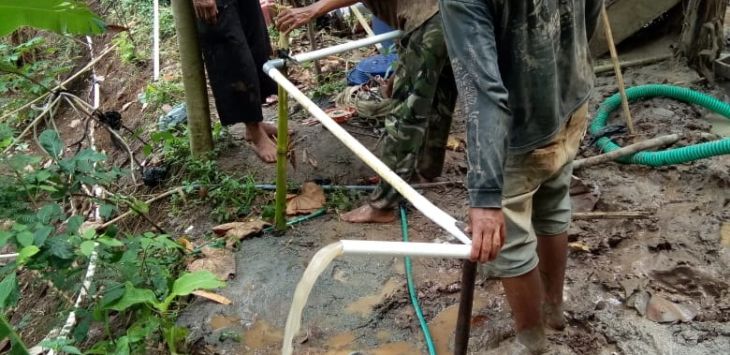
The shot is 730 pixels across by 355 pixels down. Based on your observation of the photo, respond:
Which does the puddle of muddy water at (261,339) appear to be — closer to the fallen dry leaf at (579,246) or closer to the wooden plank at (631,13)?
→ the fallen dry leaf at (579,246)

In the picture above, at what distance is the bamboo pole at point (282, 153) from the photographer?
2.89 m

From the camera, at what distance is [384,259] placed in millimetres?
3189

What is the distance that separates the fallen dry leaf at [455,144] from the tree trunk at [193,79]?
1.60 m

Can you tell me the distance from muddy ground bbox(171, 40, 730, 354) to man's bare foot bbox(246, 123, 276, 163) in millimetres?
645

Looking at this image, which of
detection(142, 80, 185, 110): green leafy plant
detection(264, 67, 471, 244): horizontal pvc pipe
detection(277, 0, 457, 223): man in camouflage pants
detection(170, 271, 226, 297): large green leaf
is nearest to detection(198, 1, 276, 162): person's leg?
detection(277, 0, 457, 223): man in camouflage pants

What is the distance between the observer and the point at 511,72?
192 cm

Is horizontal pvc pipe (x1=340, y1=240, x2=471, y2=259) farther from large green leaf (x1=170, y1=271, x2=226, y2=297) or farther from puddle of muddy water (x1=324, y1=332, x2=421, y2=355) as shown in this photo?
puddle of muddy water (x1=324, y1=332, x2=421, y2=355)

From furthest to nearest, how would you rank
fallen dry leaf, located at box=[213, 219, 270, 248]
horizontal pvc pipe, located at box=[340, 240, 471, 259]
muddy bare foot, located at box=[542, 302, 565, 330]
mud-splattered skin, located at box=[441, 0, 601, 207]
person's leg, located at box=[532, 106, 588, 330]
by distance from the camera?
1. fallen dry leaf, located at box=[213, 219, 270, 248]
2. muddy bare foot, located at box=[542, 302, 565, 330]
3. person's leg, located at box=[532, 106, 588, 330]
4. mud-splattered skin, located at box=[441, 0, 601, 207]
5. horizontal pvc pipe, located at box=[340, 240, 471, 259]

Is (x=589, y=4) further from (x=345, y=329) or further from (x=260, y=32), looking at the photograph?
(x=260, y=32)

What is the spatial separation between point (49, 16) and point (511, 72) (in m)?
1.95

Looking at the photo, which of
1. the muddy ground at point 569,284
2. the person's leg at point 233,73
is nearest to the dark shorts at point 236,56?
the person's leg at point 233,73

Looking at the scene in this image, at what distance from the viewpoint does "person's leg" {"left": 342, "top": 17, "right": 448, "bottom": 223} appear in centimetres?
308

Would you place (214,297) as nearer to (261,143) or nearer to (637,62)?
(261,143)

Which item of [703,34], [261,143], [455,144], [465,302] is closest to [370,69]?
[455,144]
